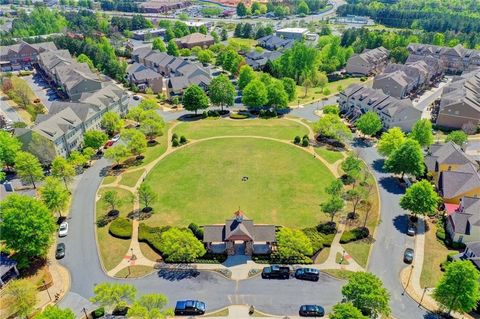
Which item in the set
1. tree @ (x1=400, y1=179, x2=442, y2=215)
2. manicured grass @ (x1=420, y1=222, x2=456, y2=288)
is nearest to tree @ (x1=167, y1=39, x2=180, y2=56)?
tree @ (x1=400, y1=179, x2=442, y2=215)

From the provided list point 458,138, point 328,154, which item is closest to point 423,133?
point 458,138

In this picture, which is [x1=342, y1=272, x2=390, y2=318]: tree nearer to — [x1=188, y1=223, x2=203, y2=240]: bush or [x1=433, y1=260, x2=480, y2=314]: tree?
[x1=433, y1=260, x2=480, y2=314]: tree

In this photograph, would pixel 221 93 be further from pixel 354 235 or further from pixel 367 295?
pixel 367 295

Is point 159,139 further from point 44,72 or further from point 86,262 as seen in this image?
point 44,72

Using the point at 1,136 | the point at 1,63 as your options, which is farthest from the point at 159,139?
the point at 1,63

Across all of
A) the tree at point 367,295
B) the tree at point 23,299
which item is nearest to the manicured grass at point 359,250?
the tree at point 367,295
